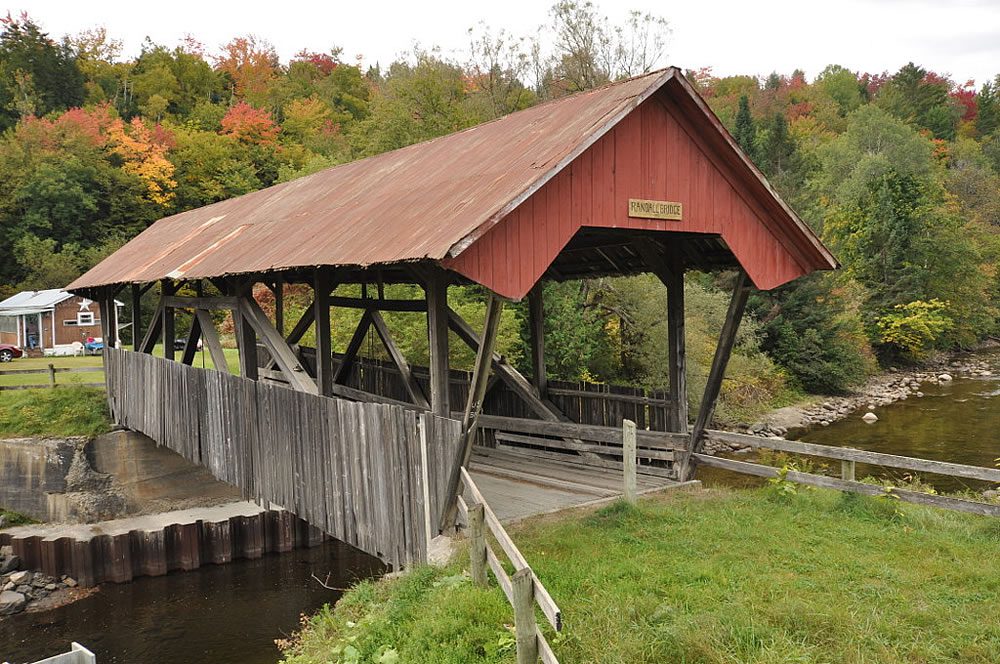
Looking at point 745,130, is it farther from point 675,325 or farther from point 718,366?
point 718,366

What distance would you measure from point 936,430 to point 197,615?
2177 centimetres

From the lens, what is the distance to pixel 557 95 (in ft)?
116

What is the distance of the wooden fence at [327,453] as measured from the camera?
8078 mm

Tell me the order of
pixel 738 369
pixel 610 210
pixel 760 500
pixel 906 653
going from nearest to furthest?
pixel 906 653 → pixel 610 210 → pixel 760 500 → pixel 738 369

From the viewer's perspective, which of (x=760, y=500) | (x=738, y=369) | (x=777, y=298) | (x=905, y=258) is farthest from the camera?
(x=905, y=258)

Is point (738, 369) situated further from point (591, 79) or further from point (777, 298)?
point (591, 79)

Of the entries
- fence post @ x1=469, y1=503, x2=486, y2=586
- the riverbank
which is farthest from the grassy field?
the riverbank

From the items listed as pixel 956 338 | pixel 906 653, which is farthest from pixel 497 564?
pixel 956 338

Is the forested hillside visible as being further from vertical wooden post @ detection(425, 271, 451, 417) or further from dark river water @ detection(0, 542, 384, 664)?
vertical wooden post @ detection(425, 271, 451, 417)

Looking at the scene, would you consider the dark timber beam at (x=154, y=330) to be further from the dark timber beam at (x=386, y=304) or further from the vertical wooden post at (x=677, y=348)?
the vertical wooden post at (x=677, y=348)

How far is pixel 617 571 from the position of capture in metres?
7.07

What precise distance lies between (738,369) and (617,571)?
23.0m

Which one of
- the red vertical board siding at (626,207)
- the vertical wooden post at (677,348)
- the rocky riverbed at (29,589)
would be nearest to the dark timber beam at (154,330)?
the rocky riverbed at (29,589)

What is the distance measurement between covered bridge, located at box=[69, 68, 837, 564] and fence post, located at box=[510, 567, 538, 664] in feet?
8.71
